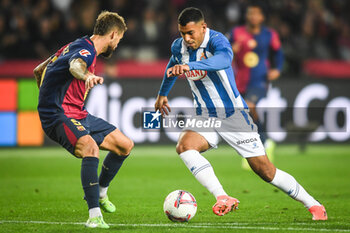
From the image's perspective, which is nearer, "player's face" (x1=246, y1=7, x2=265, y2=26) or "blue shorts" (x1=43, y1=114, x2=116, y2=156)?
"blue shorts" (x1=43, y1=114, x2=116, y2=156)

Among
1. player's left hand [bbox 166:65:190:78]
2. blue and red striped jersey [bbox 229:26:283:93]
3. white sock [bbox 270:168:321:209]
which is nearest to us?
player's left hand [bbox 166:65:190:78]

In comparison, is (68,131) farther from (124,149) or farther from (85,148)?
(124,149)

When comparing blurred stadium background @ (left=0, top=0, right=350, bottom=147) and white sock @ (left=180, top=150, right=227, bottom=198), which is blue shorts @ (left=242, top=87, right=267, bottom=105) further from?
white sock @ (left=180, top=150, right=227, bottom=198)

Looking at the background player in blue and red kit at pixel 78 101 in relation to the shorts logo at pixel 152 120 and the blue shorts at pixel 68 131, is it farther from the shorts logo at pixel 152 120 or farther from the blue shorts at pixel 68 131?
the shorts logo at pixel 152 120

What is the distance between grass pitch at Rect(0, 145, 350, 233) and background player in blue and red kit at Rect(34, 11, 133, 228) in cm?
45

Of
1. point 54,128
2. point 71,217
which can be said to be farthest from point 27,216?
point 54,128

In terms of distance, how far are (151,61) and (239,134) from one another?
9.76 meters

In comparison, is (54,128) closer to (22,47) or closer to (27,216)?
(27,216)

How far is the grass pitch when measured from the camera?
19.5 feet

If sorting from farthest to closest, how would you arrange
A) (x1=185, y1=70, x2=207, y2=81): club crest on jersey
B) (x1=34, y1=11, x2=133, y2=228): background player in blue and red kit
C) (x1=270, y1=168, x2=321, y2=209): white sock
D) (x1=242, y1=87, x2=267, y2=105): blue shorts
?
(x1=242, y1=87, x2=267, y2=105): blue shorts → (x1=185, y1=70, x2=207, y2=81): club crest on jersey → (x1=270, y1=168, x2=321, y2=209): white sock → (x1=34, y1=11, x2=133, y2=228): background player in blue and red kit

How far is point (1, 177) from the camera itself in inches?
397

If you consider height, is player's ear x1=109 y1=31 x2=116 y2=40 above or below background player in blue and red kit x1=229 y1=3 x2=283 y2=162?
above

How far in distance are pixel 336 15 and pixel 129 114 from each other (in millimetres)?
7828

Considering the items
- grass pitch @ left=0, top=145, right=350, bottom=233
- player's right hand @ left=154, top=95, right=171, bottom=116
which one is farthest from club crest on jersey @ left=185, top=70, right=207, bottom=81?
grass pitch @ left=0, top=145, right=350, bottom=233
